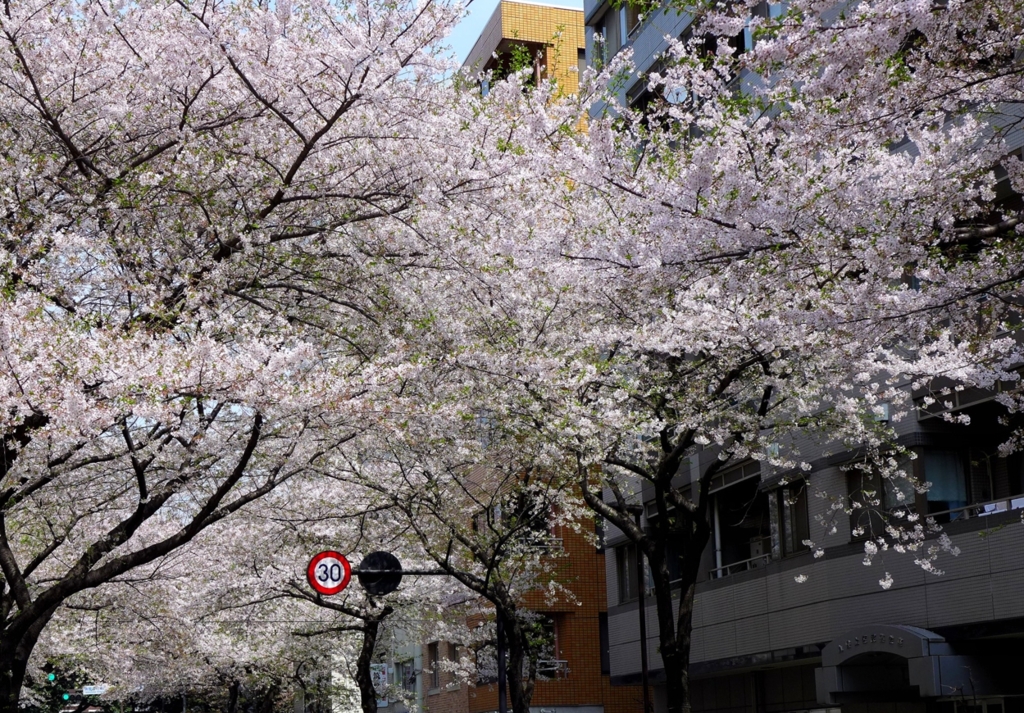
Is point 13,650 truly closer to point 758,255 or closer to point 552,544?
point 758,255

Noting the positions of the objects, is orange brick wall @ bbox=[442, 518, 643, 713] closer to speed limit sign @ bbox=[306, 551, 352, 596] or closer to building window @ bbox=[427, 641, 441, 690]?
building window @ bbox=[427, 641, 441, 690]

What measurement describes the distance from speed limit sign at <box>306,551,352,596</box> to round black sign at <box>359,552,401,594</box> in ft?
3.52

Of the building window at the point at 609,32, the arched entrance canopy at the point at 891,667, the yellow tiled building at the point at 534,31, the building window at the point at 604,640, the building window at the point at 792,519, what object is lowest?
the arched entrance canopy at the point at 891,667

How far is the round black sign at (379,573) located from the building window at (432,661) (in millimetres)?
27118

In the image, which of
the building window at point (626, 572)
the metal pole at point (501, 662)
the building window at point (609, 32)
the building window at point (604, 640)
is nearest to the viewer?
the metal pole at point (501, 662)

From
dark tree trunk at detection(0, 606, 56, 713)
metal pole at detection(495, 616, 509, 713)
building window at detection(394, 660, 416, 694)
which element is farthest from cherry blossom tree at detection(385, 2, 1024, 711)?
building window at detection(394, 660, 416, 694)

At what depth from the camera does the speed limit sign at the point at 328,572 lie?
2034cm

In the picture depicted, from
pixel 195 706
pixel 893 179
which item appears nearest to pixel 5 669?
pixel 893 179

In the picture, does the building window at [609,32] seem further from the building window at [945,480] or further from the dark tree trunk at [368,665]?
the building window at [945,480]

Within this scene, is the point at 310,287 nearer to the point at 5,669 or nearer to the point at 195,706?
the point at 5,669

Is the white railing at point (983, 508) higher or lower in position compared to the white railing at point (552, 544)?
lower

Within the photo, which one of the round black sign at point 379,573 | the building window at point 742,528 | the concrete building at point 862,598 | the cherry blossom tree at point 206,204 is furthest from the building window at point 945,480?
the cherry blossom tree at point 206,204

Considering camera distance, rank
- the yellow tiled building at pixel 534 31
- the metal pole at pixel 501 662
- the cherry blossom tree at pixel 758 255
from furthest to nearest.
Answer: the yellow tiled building at pixel 534 31 → the metal pole at pixel 501 662 → the cherry blossom tree at pixel 758 255

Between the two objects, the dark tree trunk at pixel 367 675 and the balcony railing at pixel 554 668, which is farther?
the balcony railing at pixel 554 668
